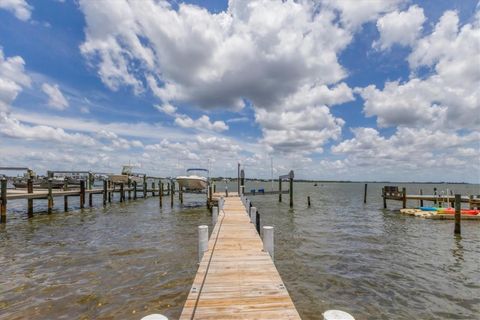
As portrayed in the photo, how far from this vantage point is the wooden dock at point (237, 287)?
4.95 meters

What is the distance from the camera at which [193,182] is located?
112 ft

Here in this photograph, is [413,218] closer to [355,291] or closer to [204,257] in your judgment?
[355,291]

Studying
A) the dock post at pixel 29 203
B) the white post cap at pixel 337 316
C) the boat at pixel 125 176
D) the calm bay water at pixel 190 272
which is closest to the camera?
the white post cap at pixel 337 316

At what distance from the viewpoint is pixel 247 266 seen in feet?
24.6

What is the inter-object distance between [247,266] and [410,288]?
6.08 metres

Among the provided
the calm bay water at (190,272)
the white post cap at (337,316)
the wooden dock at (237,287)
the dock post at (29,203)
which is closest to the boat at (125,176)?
the dock post at (29,203)

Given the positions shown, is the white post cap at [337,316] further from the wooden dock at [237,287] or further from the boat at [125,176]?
the boat at [125,176]

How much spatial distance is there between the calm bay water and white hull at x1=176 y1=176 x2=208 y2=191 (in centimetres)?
1485

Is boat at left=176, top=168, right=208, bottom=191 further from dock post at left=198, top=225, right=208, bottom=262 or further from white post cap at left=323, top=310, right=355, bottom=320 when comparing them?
white post cap at left=323, top=310, right=355, bottom=320

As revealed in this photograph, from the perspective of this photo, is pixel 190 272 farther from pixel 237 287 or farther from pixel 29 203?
pixel 29 203

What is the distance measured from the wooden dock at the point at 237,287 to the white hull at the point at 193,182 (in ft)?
80.5

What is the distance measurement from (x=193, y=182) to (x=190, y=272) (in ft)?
78.6

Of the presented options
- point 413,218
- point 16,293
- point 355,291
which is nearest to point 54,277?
point 16,293

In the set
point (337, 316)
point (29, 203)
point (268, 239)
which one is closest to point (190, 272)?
point (268, 239)
